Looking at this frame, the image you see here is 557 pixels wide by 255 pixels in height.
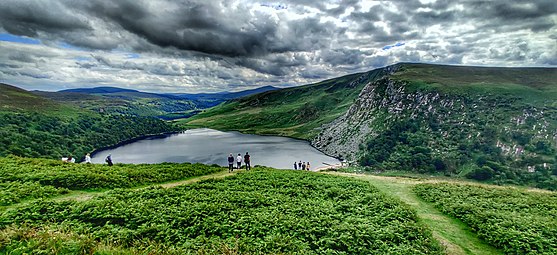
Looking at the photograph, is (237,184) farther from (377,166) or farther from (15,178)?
(377,166)

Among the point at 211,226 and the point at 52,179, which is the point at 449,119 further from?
the point at 52,179

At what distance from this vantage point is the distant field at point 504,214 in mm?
16556

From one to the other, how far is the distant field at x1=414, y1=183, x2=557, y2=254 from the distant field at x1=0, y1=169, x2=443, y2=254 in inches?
182

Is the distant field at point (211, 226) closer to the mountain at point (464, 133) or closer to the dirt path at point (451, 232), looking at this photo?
the dirt path at point (451, 232)

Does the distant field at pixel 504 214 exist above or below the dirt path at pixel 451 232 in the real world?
above

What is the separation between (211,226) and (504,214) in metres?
22.5

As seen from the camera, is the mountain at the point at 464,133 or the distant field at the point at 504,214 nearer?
the distant field at the point at 504,214

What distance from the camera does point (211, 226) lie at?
1516 cm

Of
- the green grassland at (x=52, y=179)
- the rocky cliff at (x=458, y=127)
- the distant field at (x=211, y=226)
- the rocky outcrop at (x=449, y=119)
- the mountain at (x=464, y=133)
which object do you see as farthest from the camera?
the rocky outcrop at (x=449, y=119)

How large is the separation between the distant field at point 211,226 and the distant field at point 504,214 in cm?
461

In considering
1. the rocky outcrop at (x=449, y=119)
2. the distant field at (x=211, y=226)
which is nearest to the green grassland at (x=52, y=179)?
the distant field at (x=211, y=226)


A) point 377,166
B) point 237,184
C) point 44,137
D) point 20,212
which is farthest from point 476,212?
point 44,137

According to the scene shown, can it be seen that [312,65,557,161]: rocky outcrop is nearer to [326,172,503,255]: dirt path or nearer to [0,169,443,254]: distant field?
[326,172,503,255]: dirt path

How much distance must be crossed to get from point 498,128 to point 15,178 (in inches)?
6793
